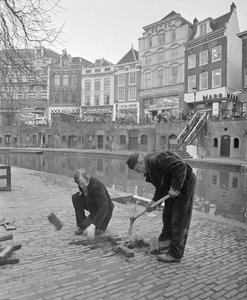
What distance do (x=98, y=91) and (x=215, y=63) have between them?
765 inches

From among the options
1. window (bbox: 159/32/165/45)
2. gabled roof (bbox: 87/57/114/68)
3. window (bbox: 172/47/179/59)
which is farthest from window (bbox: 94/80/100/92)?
window (bbox: 172/47/179/59)

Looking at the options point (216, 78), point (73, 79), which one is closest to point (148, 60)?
point (216, 78)

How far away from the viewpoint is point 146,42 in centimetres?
3688

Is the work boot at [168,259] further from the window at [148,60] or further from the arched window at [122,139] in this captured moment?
the window at [148,60]

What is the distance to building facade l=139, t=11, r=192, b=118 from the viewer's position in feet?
109

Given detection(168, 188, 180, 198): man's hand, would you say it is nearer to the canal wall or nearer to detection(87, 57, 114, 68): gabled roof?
the canal wall

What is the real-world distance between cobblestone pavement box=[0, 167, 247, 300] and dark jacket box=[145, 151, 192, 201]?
3.24ft

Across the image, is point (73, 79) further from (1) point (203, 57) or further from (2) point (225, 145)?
(2) point (225, 145)

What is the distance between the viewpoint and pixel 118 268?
3264 mm

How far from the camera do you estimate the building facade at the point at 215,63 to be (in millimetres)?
28562

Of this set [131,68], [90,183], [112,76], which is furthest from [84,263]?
[112,76]

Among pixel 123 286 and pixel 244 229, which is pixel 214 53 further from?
pixel 123 286

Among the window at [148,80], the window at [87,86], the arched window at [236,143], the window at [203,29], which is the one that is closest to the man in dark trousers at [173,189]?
the arched window at [236,143]

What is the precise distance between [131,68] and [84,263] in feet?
124
